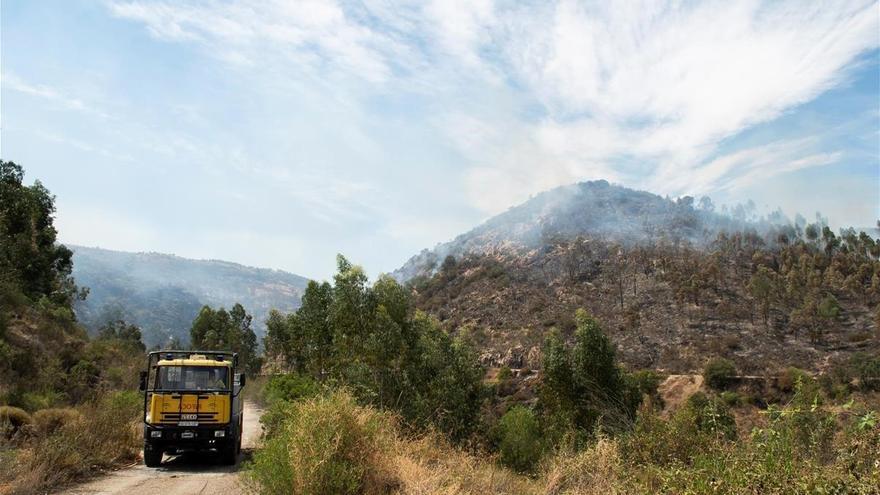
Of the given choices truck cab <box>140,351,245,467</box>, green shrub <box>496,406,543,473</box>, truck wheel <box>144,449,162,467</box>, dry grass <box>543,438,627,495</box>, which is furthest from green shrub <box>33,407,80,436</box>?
green shrub <box>496,406,543,473</box>

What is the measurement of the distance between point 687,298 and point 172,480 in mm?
90525

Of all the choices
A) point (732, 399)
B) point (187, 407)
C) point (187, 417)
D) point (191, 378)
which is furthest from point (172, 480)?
point (732, 399)

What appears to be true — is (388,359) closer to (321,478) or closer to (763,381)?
(321,478)

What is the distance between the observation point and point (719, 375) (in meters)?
56.8

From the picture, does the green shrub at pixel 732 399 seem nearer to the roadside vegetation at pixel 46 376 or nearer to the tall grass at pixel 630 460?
the tall grass at pixel 630 460

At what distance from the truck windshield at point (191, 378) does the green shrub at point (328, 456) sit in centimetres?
659

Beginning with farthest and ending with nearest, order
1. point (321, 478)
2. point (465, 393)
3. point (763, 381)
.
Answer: point (763, 381)
point (465, 393)
point (321, 478)

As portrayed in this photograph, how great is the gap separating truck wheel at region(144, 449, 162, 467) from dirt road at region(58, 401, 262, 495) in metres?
0.16

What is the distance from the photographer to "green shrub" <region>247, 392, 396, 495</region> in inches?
267

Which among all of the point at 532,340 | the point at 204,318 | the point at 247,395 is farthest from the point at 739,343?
the point at 204,318

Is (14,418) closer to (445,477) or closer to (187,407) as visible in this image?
(187,407)

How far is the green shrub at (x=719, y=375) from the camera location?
187 ft

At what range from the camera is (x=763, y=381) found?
186ft

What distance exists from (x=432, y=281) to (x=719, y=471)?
140 m
